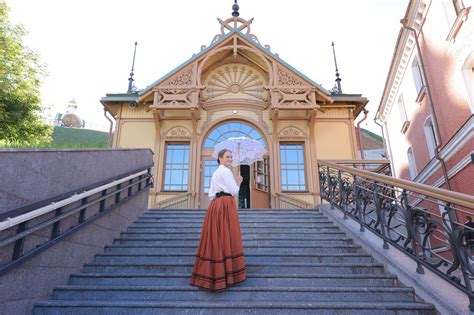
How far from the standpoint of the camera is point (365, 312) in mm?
3090

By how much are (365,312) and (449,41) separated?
902cm

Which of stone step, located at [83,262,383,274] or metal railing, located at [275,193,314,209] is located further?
metal railing, located at [275,193,314,209]

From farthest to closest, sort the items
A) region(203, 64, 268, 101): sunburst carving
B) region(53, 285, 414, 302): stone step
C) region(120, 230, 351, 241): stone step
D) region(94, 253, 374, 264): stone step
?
1. region(203, 64, 268, 101): sunburst carving
2. region(120, 230, 351, 241): stone step
3. region(94, 253, 374, 264): stone step
4. region(53, 285, 414, 302): stone step

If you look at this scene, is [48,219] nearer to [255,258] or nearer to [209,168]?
[255,258]

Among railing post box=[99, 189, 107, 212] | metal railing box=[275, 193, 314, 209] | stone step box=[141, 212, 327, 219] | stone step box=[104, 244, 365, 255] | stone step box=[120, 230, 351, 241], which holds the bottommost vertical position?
stone step box=[104, 244, 365, 255]

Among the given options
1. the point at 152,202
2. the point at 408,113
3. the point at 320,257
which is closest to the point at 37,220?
the point at 320,257

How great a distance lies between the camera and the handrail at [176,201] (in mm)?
10250

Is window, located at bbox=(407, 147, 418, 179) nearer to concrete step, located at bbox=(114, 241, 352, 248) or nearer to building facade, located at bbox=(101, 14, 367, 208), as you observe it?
building facade, located at bbox=(101, 14, 367, 208)

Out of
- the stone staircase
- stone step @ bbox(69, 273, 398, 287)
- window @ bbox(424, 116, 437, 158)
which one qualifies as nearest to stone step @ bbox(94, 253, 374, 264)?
the stone staircase

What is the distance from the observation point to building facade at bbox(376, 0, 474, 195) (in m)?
8.16

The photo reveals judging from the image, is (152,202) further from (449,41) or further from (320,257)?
(449,41)

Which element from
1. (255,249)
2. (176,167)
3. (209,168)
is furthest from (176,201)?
(255,249)

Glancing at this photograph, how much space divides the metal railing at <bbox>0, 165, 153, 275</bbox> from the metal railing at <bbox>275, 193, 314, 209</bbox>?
20.6 ft

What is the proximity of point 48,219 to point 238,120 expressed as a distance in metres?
8.75
